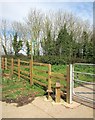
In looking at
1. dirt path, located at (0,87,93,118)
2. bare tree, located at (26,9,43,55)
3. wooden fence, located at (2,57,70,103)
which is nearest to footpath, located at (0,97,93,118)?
dirt path, located at (0,87,93,118)

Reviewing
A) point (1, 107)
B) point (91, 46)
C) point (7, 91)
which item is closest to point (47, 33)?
point (91, 46)

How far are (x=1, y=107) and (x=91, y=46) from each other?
19.9 meters

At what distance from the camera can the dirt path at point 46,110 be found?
4.46 metres

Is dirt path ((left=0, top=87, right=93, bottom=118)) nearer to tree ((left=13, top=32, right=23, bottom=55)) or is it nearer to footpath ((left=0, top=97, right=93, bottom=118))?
footpath ((left=0, top=97, right=93, bottom=118))

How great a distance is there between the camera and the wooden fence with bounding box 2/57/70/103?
5.49 metres

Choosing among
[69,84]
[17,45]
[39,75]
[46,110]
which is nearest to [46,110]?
[46,110]

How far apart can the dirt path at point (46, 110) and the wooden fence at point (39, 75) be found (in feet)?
1.33

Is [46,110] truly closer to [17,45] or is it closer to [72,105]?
[72,105]

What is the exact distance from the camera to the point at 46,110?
4824 mm

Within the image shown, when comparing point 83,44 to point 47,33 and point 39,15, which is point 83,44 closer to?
point 47,33

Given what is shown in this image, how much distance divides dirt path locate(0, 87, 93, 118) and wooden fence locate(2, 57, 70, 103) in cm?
41

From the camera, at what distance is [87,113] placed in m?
4.52

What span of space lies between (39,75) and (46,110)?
18.0 ft

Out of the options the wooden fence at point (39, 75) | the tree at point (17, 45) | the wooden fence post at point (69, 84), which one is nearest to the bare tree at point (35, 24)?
the tree at point (17, 45)
